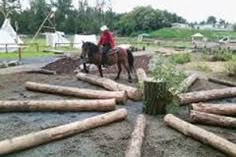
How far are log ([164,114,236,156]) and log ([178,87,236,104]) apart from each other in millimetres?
1936

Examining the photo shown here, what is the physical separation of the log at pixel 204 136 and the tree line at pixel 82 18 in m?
40.9

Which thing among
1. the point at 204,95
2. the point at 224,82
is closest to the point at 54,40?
the point at 224,82

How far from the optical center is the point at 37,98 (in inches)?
400

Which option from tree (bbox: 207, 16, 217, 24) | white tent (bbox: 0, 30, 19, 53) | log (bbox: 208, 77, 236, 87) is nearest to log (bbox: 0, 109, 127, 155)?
log (bbox: 208, 77, 236, 87)

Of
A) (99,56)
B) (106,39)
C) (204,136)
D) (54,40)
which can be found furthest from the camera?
(54,40)

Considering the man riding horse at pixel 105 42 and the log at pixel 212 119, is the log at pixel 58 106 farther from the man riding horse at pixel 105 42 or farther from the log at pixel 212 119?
the man riding horse at pixel 105 42

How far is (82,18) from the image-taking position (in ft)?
179

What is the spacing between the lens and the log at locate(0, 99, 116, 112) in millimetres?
8648

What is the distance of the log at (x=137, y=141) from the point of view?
5740mm

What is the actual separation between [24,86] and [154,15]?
167 ft

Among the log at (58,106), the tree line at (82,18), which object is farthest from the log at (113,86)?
the tree line at (82,18)

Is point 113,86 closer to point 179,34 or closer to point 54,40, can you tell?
point 54,40

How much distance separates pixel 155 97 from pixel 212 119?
1367mm

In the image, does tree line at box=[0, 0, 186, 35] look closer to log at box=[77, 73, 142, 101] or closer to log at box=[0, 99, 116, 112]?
log at box=[77, 73, 142, 101]
